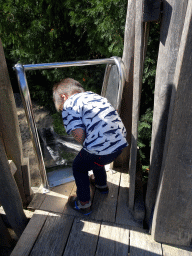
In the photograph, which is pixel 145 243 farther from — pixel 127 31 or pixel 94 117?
pixel 127 31

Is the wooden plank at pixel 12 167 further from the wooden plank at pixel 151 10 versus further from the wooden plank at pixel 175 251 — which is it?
the wooden plank at pixel 151 10

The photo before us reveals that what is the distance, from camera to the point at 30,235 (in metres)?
1.84

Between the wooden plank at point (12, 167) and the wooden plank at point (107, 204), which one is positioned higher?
the wooden plank at point (12, 167)

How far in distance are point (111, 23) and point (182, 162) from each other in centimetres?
258

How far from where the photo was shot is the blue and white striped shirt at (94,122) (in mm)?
1652

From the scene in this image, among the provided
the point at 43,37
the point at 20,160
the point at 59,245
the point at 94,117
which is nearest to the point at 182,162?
the point at 94,117

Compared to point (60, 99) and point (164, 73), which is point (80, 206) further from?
point (164, 73)

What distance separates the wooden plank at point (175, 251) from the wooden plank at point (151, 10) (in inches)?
65.2

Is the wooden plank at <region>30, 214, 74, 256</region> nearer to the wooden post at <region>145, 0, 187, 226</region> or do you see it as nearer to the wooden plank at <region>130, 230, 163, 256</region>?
the wooden plank at <region>130, 230, 163, 256</region>

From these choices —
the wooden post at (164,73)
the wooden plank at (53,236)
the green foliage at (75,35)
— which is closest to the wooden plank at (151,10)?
the wooden post at (164,73)

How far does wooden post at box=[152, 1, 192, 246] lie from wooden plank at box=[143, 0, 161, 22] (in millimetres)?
227

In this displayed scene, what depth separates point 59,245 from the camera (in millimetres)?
1758

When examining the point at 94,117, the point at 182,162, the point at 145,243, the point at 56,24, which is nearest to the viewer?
the point at 182,162

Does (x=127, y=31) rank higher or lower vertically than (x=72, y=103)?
higher
